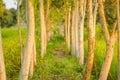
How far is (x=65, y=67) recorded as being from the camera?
1338 cm

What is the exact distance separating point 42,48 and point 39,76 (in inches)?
215

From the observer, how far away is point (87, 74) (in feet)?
29.7

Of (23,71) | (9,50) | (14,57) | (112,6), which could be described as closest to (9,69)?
(14,57)

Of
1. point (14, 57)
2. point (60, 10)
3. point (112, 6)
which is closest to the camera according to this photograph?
point (112, 6)

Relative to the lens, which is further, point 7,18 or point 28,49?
point 7,18

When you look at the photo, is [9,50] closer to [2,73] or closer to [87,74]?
[87,74]

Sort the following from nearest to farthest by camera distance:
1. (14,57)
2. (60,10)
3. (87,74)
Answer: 1. (87,74)
2. (14,57)
3. (60,10)

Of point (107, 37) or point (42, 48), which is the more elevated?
point (107, 37)

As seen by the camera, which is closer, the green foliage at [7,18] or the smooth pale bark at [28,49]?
the smooth pale bark at [28,49]

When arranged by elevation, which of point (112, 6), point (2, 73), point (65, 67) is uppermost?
point (112, 6)

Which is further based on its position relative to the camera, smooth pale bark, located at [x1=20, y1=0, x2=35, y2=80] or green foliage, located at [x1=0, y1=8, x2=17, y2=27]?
green foliage, located at [x1=0, y1=8, x2=17, y2=27]

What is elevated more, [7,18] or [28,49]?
[28,49]

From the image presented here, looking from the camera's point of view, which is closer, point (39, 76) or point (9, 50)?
point (39, 76)

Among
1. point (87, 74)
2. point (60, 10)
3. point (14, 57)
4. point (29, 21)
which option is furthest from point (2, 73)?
point (60, 10)
